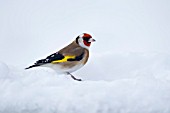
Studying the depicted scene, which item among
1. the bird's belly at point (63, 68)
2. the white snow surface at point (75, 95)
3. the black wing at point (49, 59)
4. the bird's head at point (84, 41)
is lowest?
the white snow surface at point (75, 95)

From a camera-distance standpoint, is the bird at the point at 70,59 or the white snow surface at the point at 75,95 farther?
the bird at the point at 70,59

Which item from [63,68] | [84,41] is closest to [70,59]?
[63,68]

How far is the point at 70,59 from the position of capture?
2.97 m

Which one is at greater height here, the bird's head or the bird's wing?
the bird's head

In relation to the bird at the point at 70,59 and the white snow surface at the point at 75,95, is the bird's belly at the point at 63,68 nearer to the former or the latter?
the bird at the point at 70,59

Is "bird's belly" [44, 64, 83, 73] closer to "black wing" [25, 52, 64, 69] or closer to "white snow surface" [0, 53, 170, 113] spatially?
"black wing" [25, 52, 64, 69]

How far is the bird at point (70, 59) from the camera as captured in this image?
2.91 meters

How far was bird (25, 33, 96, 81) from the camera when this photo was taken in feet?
9.54

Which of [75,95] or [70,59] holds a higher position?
[70,59]

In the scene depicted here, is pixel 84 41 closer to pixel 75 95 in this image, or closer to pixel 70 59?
pixel 70 59

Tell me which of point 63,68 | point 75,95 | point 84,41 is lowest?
point 75,95

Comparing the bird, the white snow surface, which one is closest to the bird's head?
the bird

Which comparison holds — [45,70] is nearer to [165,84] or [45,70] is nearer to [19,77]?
[19,77]

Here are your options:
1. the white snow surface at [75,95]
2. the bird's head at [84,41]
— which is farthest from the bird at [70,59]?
the white snow surface at [75,95]
